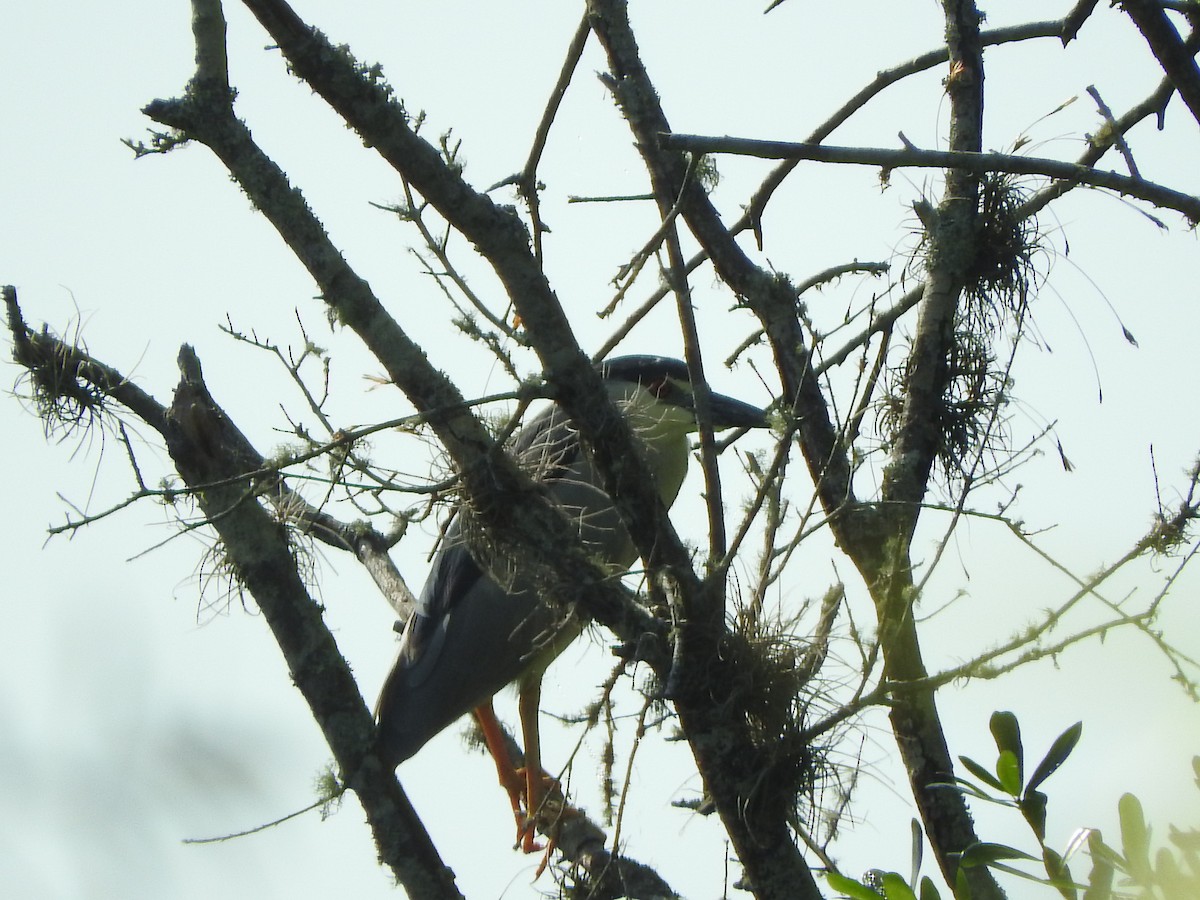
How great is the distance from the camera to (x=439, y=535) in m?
2.62

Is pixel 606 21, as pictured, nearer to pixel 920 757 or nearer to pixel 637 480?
pixel 637 480

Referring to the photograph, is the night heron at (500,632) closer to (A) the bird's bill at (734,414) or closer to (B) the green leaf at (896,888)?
(A) the bird's bill at (734,414)

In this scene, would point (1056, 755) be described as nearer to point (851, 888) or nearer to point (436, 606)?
point (851, 888)

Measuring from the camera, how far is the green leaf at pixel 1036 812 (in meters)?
1.49

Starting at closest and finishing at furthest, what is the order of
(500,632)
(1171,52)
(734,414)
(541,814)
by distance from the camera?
(1171,52), (541,814), (500,632), (734,414)

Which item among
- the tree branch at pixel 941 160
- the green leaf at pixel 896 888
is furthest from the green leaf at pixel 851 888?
the tree branch at pixel 941 160

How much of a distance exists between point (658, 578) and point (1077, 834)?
1120 mm

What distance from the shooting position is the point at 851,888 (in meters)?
1.63

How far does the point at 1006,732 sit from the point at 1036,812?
0.35ft

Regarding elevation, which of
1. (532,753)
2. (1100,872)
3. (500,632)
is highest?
(500,632)

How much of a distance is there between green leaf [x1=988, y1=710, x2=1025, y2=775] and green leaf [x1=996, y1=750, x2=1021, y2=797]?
3 centimetres

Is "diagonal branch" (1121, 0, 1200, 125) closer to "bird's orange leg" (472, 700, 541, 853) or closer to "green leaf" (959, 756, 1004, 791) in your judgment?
"green leaf" (959, 756, 1004, 791)

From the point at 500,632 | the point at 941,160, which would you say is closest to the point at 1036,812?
the point at 941,160

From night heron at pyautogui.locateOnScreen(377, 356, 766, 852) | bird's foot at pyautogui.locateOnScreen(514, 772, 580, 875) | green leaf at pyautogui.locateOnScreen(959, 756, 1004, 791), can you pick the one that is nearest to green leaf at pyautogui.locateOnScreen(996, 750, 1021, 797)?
green leaf at pyautogui.locateOnScreen(959, 756, 1004, 791)
